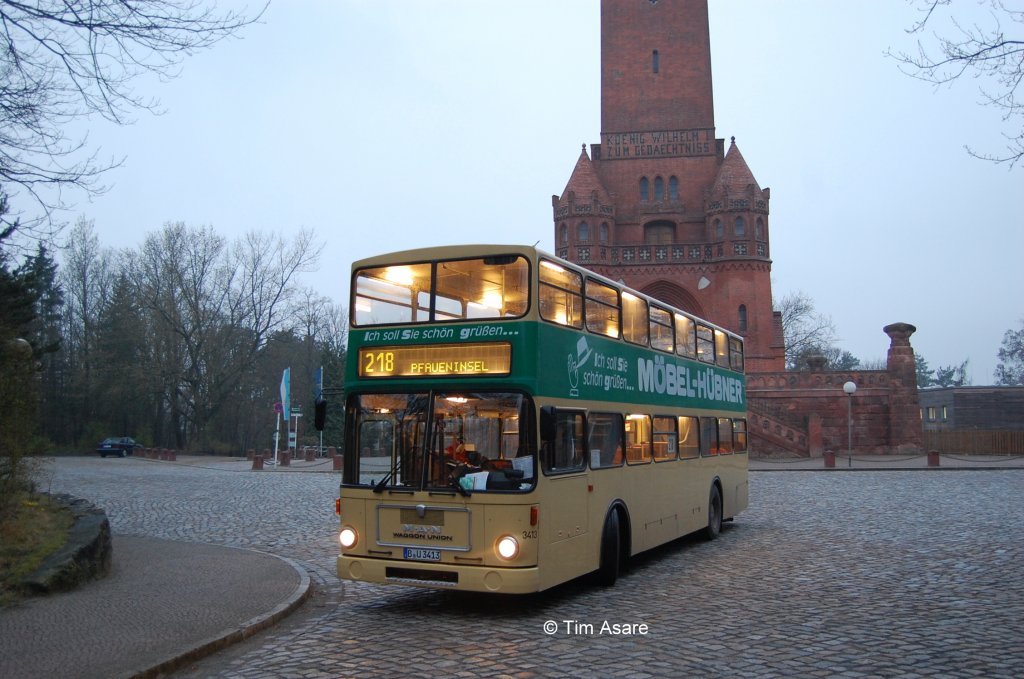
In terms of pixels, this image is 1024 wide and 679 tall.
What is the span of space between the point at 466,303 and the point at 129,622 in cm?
449

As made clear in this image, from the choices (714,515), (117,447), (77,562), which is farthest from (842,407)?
(117,447)

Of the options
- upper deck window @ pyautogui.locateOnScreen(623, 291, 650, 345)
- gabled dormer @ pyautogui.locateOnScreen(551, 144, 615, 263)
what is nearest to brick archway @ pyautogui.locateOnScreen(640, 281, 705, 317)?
gabled dormer @ pyautogui.locateOnScreen(551, 144, 615, 263)

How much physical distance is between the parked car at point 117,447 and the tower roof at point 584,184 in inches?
1305

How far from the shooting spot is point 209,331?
194ft

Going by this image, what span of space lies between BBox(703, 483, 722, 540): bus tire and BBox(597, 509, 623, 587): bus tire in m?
4.60

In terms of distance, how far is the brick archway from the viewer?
5300 cm

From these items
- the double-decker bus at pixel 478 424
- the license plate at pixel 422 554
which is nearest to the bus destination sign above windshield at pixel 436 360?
the double-decker bus at pixel 478 424

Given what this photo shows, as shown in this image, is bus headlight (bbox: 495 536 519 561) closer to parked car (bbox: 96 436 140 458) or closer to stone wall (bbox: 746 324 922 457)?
stone wall (bbox: 746 324 922 457)

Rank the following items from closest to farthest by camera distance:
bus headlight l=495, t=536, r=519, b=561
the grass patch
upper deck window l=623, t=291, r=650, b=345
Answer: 1. bus headlight l=495, t=536, r=519, b=561
2. the grass patch
3. upper deck window l=623, t=291, r=650, b=345

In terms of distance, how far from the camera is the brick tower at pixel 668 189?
172 feet

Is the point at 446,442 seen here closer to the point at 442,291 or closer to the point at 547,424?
the point at 547,424

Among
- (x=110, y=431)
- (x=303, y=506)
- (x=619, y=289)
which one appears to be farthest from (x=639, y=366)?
(x=110, y=431)

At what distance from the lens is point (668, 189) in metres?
56.4

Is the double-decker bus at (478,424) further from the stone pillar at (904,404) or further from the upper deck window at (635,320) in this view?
the stone pillar at (904,404)
